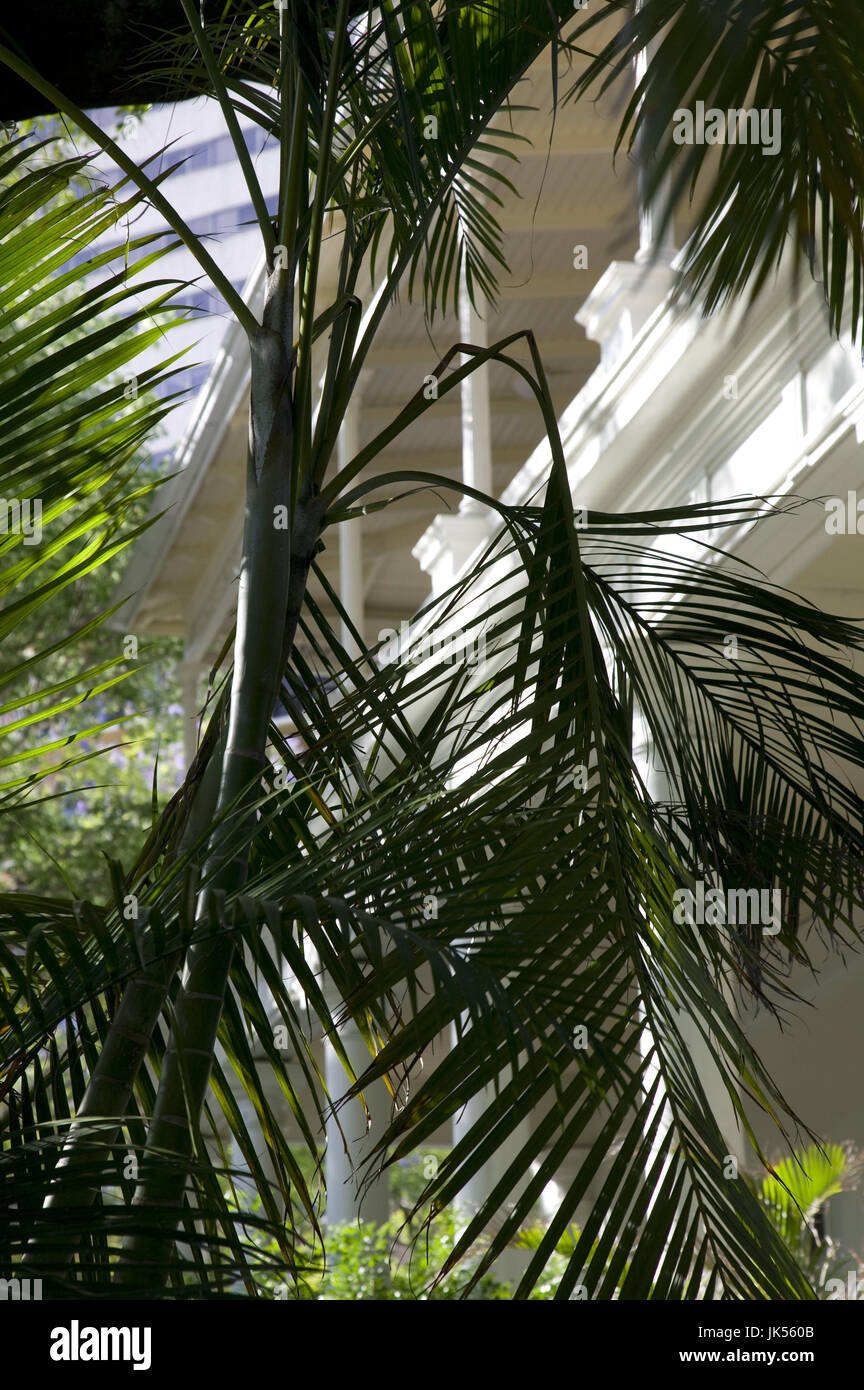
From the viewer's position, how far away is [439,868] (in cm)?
155

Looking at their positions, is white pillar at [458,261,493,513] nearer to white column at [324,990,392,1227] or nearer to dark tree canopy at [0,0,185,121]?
white column at [324,990,392,1227]

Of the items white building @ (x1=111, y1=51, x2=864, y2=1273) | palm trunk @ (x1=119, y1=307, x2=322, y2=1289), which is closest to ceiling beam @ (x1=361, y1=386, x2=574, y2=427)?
white building @ (x1=111, y1=51, x2=864, y2=1273)

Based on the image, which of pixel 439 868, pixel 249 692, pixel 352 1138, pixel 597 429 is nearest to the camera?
pixel 439 868

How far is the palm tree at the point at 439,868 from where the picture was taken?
1.29 m

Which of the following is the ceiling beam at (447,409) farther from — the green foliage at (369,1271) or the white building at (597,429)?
the green foliage at (369,1271)

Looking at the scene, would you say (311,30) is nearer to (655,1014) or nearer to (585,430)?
(655,1014)

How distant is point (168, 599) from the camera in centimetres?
1353

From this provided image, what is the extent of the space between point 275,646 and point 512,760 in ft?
1.11

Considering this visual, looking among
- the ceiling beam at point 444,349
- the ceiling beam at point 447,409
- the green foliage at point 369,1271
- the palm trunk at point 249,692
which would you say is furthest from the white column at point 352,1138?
the palm trunk at point 249,692

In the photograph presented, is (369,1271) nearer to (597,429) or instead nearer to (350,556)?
(597,429)

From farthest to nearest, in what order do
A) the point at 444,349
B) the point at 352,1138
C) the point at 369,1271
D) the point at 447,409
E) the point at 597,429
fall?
1. the point at 447,409
2. the point at 444,349
3. the point at 352,1138
4. the point at 369,1271
5. the point at 597,429

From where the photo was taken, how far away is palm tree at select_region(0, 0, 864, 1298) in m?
1.29

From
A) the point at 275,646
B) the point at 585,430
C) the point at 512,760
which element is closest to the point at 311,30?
the point at 275,646

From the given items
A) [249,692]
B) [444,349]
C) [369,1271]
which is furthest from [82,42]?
[444,349]
